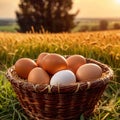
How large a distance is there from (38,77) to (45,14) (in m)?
17.5

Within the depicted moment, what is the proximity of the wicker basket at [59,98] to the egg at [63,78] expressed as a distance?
0.11m

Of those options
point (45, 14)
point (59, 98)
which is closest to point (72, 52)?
point (59, 98)

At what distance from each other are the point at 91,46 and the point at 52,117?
1691mm

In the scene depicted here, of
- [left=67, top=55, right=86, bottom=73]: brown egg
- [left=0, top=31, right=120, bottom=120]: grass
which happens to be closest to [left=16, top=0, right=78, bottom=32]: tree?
[left=0, top=31, right=120, bottom=120]: grass

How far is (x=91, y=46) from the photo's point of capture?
14.6 feet

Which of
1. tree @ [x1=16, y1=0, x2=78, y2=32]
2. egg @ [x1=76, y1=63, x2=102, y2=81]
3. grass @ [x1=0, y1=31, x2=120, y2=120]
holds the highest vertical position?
egg @ [x1=76, y1=63, x2=102, y2=81]

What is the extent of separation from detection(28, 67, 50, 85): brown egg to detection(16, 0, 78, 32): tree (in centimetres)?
1691

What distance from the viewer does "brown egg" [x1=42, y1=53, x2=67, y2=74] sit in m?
2.98

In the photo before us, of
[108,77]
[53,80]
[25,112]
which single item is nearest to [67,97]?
[53,80]

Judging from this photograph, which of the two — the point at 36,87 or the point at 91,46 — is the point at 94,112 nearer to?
the point at 36,87

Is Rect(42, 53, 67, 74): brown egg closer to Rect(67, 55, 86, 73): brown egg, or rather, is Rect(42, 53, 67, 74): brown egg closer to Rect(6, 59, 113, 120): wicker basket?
Rect(67, 55, 86, 73): brown egg

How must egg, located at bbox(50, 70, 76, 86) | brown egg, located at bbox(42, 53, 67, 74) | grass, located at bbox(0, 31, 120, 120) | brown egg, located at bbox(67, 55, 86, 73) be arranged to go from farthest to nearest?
grass, located at bbox(0, 31, 120, 120)
brown egg, located at bbox(67, 55, 86, 73)
brown egg, located at bbox(42, 53, 67, 74)
egg, located at bbox(50, 70, 76, 86)

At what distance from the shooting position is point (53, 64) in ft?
9.78

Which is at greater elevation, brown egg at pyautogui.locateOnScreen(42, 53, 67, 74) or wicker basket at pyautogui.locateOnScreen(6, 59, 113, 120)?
brown egg at pyautogui.locateOnScreen(42, 53, 67, 74)
